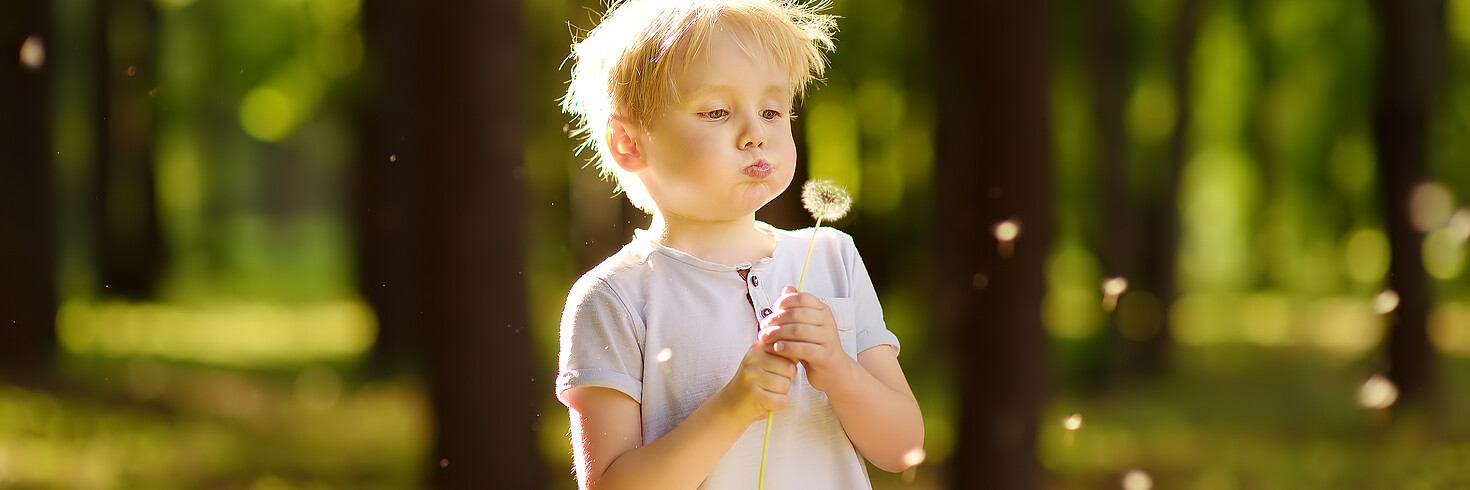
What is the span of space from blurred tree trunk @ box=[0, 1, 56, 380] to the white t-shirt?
12.3m

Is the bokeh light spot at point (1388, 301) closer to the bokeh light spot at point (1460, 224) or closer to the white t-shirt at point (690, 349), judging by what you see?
the bokeh light spot at point (1460, 224)

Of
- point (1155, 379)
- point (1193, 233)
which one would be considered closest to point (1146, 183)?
point (1155, 379)

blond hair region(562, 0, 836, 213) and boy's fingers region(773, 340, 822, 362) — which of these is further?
blond hair region(562, 0, 836, 213)

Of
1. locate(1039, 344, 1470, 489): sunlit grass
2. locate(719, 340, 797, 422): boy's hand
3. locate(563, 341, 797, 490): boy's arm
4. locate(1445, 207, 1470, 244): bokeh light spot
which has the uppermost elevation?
locate(1445, 207, 1470, 244): bokeh light spot

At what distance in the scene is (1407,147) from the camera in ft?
33.0

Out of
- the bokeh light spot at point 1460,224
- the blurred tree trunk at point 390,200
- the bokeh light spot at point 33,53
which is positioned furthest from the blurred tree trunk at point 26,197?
the bokeh light spot at point 1460,224

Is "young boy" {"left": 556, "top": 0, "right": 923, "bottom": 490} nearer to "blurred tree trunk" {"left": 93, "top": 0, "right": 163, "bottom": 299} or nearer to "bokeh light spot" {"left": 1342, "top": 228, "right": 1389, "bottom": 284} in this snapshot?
"blurred tree trunk" {"left": 93, "top": 0, "right": 163, "bottom": 299}

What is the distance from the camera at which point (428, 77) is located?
5.44 metres

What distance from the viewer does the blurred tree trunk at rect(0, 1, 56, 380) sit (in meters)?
12.5

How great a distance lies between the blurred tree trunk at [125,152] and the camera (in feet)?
55.4

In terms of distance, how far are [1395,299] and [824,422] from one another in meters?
9.97

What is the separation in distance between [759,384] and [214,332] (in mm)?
20260

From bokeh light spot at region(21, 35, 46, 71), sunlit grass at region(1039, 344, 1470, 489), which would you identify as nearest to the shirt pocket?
sunlit grass at region(1039, 344, 1470, 489)

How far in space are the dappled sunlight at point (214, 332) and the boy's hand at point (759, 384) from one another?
45.6ft
